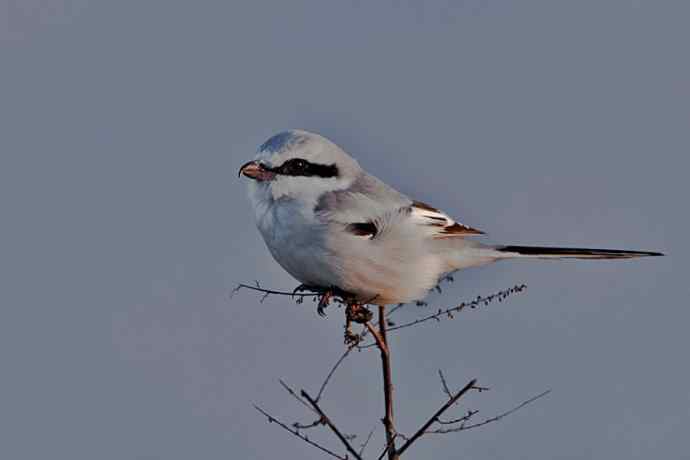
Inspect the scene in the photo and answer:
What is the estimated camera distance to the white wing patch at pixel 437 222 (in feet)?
8.00

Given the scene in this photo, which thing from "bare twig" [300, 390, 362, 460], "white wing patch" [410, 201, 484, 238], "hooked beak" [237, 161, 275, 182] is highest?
"hooked beak" [237, 161, 275, 182]

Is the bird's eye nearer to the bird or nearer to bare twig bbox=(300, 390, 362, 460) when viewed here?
the bird

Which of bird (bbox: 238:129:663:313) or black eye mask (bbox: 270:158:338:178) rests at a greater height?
black eye mask (bbox: 270:158:338:178)

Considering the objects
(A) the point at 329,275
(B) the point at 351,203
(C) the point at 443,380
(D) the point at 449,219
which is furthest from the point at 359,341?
(D) the point at 449,219

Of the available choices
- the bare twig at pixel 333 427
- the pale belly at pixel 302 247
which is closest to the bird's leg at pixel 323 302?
the pale belly at pixel 302 247

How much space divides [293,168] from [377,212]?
25 cm

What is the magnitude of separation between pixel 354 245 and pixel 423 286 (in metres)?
Result: 0.27

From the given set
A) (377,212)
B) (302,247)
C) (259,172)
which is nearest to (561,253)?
(377,212)

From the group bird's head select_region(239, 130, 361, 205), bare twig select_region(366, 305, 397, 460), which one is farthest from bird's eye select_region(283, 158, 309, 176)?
bare twig select_region(366, 305, 397, 460)

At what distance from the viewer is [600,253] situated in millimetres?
2424

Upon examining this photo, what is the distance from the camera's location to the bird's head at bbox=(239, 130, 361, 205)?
231cm

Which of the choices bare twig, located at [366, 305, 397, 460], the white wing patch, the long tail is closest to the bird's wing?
the white wing patch

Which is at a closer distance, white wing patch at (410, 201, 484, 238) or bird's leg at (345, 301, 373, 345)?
bird's leg at (345, 301, 373, 345)

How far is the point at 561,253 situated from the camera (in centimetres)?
246
